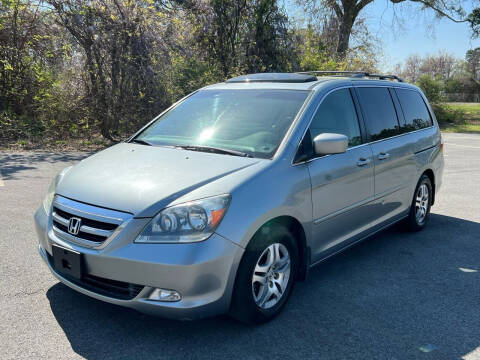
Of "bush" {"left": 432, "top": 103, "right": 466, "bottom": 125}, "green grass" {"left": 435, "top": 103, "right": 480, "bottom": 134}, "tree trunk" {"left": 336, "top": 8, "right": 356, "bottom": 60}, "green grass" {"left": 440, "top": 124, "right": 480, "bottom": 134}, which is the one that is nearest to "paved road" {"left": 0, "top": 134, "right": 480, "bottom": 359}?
"tree trunk" {"left": 336, "top": 8, "right": 356, "bottom": 60}

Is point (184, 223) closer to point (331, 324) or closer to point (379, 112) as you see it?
point (331, 324)

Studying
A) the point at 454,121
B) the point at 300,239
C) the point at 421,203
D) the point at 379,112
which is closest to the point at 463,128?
the point at 454,121

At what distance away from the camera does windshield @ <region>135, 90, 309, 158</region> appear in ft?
12.5

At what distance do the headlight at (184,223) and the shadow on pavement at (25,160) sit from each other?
6.13 m

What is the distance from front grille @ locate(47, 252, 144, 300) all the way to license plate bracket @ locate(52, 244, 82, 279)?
0.07m

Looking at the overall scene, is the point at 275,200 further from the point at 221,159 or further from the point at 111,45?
the point at 111,45

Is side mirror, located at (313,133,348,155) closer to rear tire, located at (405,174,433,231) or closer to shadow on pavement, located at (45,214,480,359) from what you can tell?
shadow on pavement, located at (45,214,480,359)

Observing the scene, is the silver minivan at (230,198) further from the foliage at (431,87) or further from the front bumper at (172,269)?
the foliage at (431,87)

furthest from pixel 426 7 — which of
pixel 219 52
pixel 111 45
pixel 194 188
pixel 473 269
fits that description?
pixel 194 188

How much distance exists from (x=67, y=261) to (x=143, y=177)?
2.46 feet

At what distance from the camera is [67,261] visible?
3113mm

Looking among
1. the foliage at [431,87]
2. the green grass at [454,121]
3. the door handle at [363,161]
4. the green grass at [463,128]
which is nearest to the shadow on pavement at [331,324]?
the door handle at [363,161]

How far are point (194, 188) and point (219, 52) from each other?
14.0 m

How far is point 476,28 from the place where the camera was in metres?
27.5
